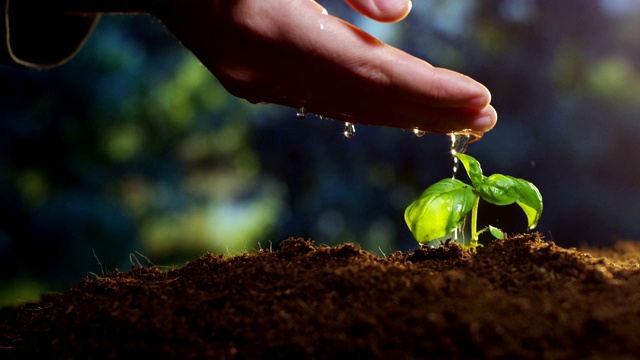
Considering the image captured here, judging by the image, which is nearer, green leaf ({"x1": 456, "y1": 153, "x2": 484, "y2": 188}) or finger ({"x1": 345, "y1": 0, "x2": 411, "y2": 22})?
finger ({"x1": 345, "y1": 0, "x2": 411, "y2": 22})

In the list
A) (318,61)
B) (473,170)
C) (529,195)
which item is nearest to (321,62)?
(318,61)

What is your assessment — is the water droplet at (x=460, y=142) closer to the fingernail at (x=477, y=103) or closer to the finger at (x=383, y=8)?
the fingernail at (x=477, y=103)

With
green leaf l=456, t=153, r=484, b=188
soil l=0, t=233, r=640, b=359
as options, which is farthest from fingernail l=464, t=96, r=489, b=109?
soil l=0, t=233, r=640, b=359

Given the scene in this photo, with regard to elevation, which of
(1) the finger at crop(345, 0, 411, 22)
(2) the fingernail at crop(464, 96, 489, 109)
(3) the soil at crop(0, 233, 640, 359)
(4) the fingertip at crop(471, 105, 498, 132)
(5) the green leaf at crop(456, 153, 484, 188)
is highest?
(1) the finger at crop(345, 0, 411, 22)

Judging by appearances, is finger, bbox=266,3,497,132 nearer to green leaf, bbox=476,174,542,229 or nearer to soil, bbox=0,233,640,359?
green leaf, bbox=476,174,542,229

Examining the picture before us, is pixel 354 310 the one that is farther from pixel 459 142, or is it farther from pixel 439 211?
pixel 459 142

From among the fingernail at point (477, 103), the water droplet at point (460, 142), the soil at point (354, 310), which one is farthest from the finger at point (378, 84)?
the soil at point (354, 310)
